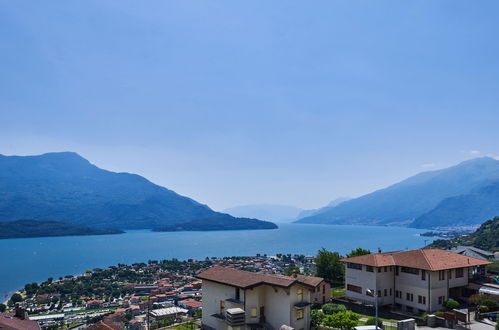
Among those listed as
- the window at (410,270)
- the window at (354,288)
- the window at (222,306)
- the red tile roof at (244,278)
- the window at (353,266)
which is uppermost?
the red tile roof at (244,278)

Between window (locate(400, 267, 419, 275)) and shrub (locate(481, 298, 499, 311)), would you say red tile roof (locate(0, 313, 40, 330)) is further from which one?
shrub (locate(481, 298, 499, 311))

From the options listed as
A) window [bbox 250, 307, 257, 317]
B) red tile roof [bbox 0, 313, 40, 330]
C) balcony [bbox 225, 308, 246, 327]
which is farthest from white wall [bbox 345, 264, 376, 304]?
red tile roof [bbox 0, 313, 40, 330]

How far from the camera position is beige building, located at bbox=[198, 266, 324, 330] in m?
20.0

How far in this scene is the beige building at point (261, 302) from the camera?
20.0 m

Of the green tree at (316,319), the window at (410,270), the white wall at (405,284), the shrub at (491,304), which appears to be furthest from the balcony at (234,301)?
the shrub at (491,304)

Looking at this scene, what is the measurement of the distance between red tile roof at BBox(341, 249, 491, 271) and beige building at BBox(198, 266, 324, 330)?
31.6 ft

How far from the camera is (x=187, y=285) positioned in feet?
317

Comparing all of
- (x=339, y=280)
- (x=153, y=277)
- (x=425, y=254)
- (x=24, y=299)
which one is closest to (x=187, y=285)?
(x=153, y=277)

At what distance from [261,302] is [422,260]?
Result: 45.2 ft

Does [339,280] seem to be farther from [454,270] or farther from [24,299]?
[24,299]

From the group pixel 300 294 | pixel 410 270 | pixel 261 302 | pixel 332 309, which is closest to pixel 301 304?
pixel 300 294

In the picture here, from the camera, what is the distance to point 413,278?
27.2 meters

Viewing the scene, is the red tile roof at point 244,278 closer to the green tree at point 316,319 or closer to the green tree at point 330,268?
the green tree at point 316,319

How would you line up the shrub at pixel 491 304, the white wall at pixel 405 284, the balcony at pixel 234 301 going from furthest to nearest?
the white wall at pixel 405 284, the shrub at pixel 491 304, the balcony at pixel 234 301
